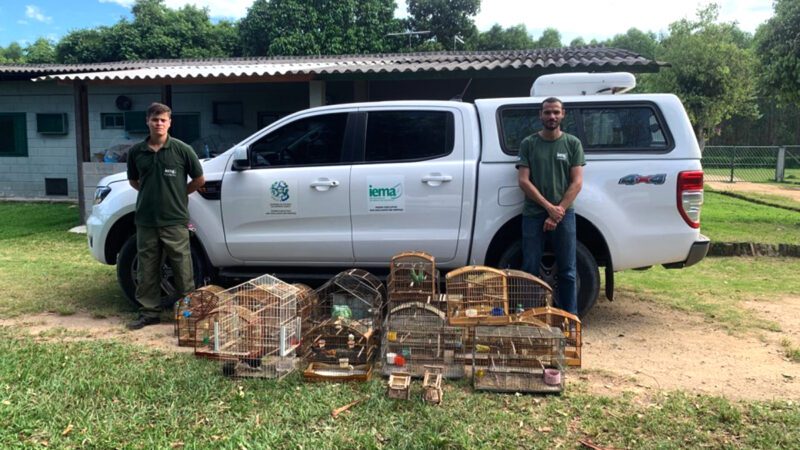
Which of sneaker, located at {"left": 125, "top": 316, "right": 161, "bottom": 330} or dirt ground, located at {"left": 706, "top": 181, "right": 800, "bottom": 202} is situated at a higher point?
dirt ground, located at {"left": 706, "top": 181, "right": 800, "bottom": 202}

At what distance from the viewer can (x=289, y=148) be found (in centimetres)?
520

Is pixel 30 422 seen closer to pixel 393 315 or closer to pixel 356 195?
pixel 393 315

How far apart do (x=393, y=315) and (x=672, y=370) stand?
201 centimetres

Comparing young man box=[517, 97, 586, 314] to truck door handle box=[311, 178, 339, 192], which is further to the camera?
truck door handle box=[311, 178, 339, 192]

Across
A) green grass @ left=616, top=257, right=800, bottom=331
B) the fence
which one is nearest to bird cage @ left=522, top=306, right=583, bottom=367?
green grass @ left=616, top=257, right=800, bottom=331

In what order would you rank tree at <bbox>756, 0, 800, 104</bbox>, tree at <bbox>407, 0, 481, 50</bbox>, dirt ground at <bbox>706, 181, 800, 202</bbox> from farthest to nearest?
1. tree at <bbox>407, 0, 481, 50</bbox>
2. dirt ground at <bbox>706, 181, 800, 202</bbox>
3. tree at <bbox>756, 0, 800, 104</bbox>

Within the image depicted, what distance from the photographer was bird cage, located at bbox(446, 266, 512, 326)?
4.18 metres

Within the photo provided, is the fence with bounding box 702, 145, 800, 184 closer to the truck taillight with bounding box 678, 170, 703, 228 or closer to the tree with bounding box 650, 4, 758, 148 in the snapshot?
the tree with bounding box 650, 4, 758, 148

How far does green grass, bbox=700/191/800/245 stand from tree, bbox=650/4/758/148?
42.1 feet

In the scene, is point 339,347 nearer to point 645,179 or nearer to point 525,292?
point 525,292

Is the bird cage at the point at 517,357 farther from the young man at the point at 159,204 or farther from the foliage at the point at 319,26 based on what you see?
the foliage at the point at 319,26

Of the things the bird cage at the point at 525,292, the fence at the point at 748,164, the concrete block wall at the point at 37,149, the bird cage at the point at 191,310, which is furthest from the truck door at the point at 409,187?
the fence at the point at 748,164

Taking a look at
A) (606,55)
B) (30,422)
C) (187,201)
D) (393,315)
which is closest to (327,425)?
(393,315)

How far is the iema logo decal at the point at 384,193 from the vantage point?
193 inches
